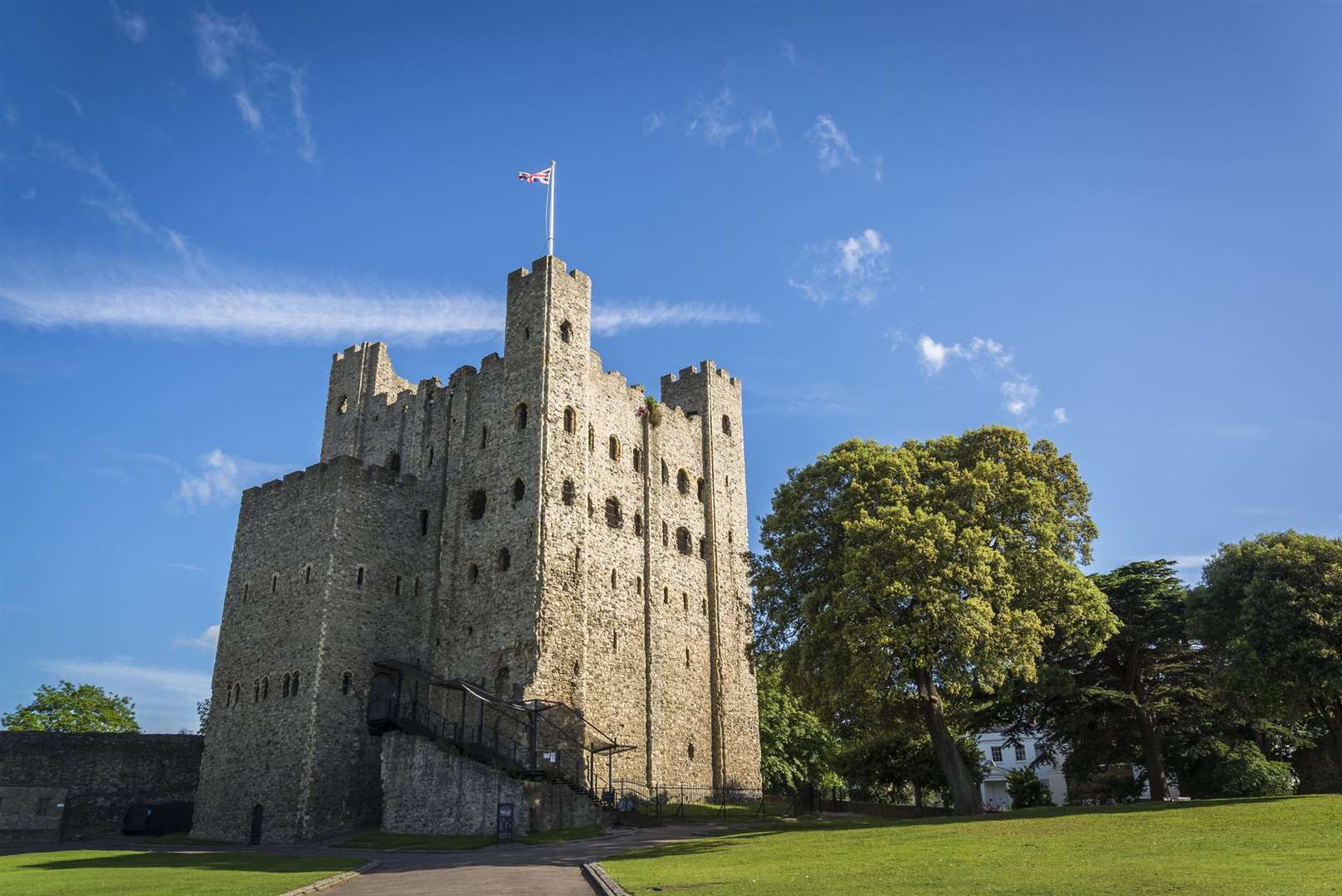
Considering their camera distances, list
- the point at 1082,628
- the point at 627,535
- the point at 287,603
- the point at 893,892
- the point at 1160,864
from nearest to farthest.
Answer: the point at 893,892
the point at 1160,864
the point at 1082,628
the point at 287,603
the point at 627,535

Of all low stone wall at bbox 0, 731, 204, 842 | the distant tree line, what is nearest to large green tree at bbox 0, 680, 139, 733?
low stone wall at bbox 0, 731, 204, 842

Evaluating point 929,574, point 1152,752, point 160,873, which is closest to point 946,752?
point 929,574

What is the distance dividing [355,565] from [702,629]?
604 inches

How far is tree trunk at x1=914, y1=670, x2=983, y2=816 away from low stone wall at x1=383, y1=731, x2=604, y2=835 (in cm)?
1088

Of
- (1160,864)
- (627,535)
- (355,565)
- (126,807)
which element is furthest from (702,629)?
(1160,864)

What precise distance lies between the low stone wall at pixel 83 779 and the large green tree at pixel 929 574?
1022 inches

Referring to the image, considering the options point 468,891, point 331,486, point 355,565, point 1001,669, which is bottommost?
point 468,891

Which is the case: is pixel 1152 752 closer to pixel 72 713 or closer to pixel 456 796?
pixel 456 796

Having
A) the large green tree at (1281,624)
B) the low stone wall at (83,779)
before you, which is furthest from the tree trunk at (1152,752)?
the low stone wall at (83,779)

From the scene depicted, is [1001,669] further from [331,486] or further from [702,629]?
[331,486]

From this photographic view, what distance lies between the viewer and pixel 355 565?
37.6m

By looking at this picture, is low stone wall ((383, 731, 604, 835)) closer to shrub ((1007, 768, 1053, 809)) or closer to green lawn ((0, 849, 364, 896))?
green lawn ((0, 849, 364, 896))

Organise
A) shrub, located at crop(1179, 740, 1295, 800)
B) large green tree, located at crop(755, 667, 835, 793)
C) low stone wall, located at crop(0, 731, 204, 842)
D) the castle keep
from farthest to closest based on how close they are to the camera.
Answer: large green tree, located at crop(755, 667, 835, 793) < low stone wall, located at crop(0, 731, 204, 842) < the castle keep < shrub, located at crop(1179, 740, 1295, 800)

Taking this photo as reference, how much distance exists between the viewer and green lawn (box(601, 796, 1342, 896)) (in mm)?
13883
